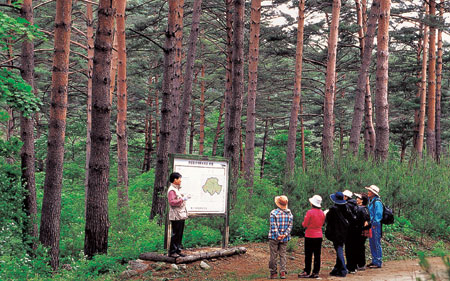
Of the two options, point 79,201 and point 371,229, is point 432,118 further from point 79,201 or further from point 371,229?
point 79,201

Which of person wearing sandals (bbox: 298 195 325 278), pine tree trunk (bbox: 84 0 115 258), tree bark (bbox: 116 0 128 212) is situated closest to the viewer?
person wearing sandals (bbox: 298 195 325 278)

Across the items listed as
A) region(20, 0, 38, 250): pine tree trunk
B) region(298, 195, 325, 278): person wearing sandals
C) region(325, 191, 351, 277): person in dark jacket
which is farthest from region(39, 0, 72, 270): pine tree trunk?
region(325, 191, 351, 277): person in dark jacket

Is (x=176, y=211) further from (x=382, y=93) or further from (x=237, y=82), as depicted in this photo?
(x=382, y=93)

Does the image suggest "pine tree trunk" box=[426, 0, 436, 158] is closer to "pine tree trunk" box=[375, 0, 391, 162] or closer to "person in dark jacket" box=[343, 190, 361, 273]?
"pine tree trunk" box=[375, 0, 391, 162]

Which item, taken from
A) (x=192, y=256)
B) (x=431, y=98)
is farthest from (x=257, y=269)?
(x=431, y=98)

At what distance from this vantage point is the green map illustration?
9.57 metres

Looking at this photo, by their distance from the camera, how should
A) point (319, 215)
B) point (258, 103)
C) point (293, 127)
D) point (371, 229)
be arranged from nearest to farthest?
1. point (319, 215)
2. point (371, 229)
3. point (293, 127)
4. point (258, 103)

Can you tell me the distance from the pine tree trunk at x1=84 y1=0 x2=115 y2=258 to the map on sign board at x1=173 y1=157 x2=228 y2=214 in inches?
87.6

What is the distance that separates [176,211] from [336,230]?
127 inches

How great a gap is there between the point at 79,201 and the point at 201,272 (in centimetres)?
1690

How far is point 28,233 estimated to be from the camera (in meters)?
13.4

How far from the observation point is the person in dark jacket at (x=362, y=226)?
9.16 meters

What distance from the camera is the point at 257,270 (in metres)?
8.99

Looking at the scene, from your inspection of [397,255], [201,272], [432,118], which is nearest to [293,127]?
[432,118]
